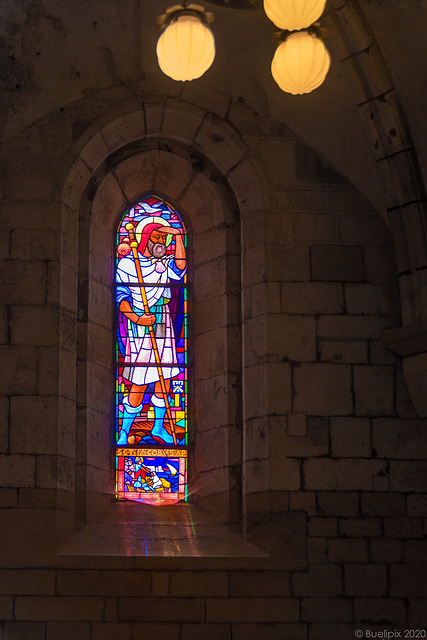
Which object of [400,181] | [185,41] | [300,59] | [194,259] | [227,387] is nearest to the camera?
[185,41]

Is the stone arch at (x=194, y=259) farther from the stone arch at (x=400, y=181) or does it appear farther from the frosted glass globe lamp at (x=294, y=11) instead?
the frosted glass globe lamp at (x=294, y=11)

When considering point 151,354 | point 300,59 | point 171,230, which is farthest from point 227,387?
point 300,59

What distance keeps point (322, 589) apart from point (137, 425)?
5.79 ft

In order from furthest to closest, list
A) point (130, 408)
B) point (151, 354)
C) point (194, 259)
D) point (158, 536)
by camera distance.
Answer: point (194, 259)
point (151, 354)
point (130, 408)
point (158, 536)

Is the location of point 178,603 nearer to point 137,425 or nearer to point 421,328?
point 137,425

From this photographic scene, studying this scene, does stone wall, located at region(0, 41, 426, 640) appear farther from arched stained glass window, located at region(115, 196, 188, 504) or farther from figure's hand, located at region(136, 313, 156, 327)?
figure's hand, located at region(136, 313, 156, 327)

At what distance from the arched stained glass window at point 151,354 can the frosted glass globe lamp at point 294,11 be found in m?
3.02

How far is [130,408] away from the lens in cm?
730

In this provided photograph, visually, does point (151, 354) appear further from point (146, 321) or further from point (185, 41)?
point (185, 41)

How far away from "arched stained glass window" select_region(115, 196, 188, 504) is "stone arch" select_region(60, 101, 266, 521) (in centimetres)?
12

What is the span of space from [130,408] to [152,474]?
0.50m

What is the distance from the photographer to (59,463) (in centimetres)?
659

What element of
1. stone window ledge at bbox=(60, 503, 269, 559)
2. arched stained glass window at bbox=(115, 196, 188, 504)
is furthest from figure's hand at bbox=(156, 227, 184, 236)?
stone window ledge at bbox=(60, 503, 269, 559)

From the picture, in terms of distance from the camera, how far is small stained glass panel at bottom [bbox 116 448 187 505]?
7.12 meters
